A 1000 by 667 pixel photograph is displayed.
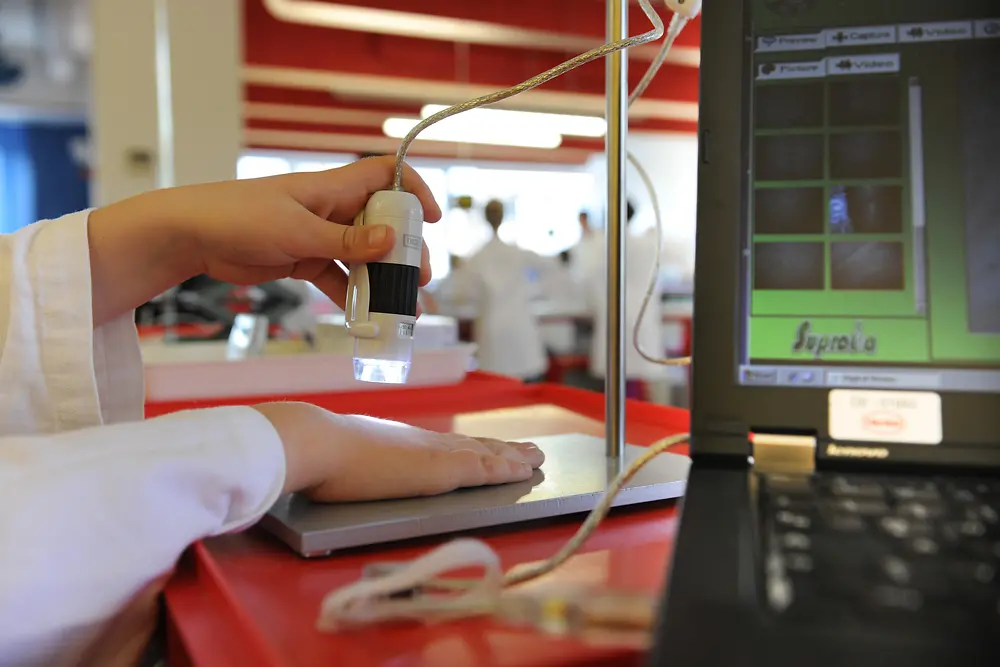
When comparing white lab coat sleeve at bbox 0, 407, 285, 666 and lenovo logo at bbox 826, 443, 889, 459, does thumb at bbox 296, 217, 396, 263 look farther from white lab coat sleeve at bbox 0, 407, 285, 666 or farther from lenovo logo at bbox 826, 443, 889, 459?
lenovo logo at bbox 826, 443, 889, 459

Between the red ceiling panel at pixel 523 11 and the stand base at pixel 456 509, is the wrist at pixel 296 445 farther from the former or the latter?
the red ceiling panel at pixel 523 11

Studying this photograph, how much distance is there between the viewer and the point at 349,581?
38cm

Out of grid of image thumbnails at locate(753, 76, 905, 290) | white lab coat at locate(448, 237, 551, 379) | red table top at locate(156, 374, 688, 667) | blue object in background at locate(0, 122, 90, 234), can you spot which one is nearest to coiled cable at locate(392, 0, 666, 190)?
grid of image thumbnails at locate(753, 76, 905, 290)

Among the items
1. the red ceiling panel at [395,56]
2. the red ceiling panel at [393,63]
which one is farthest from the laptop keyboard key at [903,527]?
the red ceiling panel at [395,56]

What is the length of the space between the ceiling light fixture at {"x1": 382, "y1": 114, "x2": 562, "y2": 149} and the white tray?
4853 mm

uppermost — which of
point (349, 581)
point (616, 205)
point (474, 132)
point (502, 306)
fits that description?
point (474, 132)

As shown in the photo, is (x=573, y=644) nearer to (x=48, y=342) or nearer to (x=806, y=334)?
(x=806, y=334)

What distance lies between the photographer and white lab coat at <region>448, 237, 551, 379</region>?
441 cm

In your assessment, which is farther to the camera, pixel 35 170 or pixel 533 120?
pixel 35 170

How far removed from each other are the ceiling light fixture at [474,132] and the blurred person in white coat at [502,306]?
163cm

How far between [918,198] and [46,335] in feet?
1.68

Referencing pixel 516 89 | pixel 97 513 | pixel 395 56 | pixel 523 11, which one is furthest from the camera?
pixel 395 56

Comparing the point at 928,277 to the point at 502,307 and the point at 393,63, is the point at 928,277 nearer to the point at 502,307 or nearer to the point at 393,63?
the point at 502,307

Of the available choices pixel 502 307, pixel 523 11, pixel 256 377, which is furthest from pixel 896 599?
pixel 523 11
